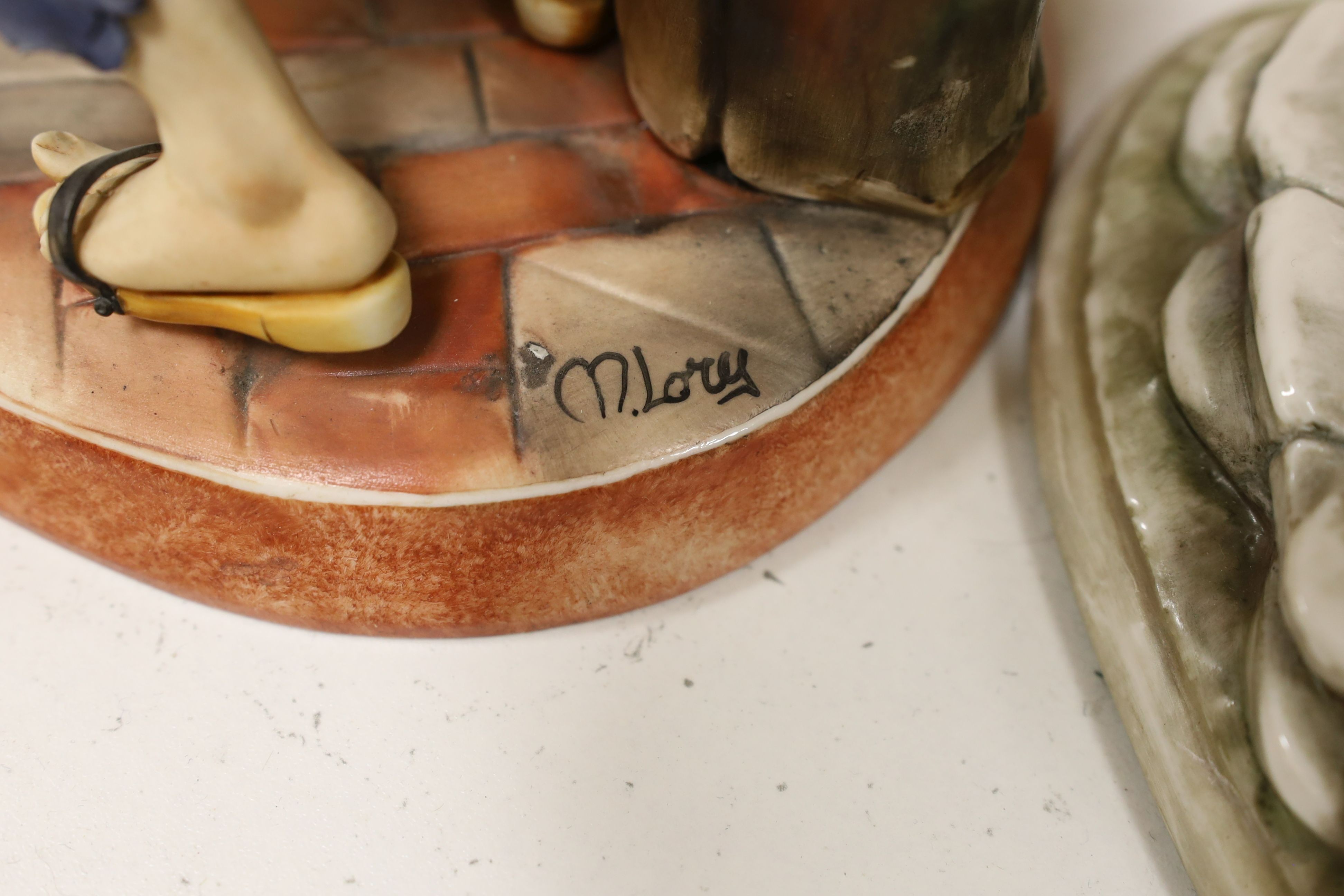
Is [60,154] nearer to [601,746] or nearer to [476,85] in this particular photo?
[476,85]

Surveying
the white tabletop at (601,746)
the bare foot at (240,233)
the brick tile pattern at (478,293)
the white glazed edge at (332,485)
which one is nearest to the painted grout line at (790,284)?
the brick tile pattern at (478,293)

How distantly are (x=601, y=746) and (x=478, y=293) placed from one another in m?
0.42

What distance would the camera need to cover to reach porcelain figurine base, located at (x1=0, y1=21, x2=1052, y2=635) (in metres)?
0.75

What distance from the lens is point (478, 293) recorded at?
0.80 meters

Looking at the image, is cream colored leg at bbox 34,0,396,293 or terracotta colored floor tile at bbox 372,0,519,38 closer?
cream colored leg at bbox 34,0,396,293

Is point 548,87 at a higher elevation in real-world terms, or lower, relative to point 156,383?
higher

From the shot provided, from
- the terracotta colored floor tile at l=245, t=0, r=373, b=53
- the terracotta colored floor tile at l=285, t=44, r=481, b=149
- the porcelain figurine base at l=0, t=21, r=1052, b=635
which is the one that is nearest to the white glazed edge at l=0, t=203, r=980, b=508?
the porcelain figurine base at l=0, t=21, r=1052, b=635

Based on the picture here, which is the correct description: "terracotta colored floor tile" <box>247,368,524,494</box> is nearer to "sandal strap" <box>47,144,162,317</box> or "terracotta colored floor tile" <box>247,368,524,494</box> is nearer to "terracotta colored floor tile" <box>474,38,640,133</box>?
"sandal strap" <box>47,144,162,317</box>

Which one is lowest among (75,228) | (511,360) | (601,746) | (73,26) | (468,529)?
(601,746)

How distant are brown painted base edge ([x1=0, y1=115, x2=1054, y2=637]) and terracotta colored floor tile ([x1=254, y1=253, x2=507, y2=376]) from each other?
117 millimetres

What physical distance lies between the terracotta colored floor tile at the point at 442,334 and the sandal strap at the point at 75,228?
0.11 metres

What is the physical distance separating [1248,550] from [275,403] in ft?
2.65

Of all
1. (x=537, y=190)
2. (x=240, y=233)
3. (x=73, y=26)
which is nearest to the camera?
(x=73, y=26)

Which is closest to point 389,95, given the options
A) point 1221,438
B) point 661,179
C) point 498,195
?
point 498,195
